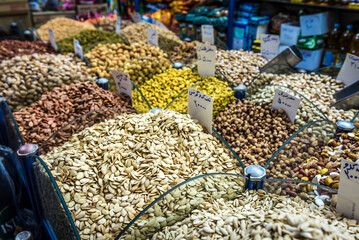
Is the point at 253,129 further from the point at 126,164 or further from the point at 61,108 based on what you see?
the point at 61,108

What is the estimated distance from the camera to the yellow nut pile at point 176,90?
156cm

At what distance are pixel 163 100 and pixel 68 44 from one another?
149 centimetres

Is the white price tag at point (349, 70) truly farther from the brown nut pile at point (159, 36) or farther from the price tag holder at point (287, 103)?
the brown nut pile at point (159, 36)

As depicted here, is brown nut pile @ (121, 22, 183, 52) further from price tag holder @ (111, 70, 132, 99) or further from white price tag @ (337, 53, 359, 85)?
white price tag @ (337, 53, 359, 85)

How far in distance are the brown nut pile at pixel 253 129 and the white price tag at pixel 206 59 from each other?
40 cm

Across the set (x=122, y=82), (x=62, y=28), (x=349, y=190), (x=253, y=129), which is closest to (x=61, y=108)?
(x=122, y=82)

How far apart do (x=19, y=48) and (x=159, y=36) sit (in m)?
1.40

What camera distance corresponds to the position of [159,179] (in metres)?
0.96

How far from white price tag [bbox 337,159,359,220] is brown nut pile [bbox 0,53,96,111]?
1.58 metres

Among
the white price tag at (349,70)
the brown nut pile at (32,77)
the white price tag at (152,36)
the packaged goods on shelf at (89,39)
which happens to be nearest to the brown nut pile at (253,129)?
the white price tag at (349,70)

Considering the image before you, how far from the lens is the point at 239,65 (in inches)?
80.9

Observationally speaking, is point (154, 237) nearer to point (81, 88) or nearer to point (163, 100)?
point (163, 100)

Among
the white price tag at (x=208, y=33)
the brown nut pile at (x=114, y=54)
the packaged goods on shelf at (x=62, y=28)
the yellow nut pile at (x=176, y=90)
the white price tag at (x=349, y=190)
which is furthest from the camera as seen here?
the packaged goods on shelf at (x=62, y=28)

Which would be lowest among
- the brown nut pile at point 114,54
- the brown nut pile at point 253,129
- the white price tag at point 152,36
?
the brown nut pile at point 253,129
